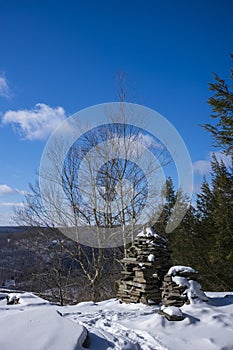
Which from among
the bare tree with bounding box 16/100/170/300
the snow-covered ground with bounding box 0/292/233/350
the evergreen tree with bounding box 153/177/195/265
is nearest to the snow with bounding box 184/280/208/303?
the snow-covered ground with bounding box 0/292/233/350

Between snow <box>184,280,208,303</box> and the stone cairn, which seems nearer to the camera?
snow <box>184,280,208,303</box>

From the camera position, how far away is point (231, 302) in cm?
579

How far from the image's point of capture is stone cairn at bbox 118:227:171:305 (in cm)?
665

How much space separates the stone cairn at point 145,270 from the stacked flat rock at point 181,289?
69cm

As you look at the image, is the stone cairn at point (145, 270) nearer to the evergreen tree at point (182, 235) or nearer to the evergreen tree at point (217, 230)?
the evergreen tree at point (217, 230)

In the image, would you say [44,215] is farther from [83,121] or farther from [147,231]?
[147,231]

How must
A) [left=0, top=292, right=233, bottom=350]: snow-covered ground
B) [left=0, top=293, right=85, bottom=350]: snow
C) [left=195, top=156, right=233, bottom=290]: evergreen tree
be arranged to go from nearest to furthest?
1. [left=0, top=293, right=85, bottom=350]: snow
2. [left=0, top=292, right=233, bottom=350]: snow-covered ground
3. [left=195, top=156, right=233, bottom=290]: evergreen tree

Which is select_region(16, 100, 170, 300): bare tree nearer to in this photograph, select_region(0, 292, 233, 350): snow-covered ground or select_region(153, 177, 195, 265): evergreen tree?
select_region(153, 177, 195, 265): evergreen tree

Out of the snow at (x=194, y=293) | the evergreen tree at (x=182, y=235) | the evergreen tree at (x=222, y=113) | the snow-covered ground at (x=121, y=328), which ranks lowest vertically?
the snow-covered ground at (x=121, y=328)

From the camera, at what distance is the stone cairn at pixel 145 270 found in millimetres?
6652

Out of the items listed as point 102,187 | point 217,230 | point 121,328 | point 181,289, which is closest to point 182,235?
point 217,230

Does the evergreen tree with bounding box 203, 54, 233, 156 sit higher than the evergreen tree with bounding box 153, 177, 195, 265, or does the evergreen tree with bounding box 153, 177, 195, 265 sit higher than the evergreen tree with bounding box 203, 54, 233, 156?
the evergreen tree with bounding box 203, 54, 233, 156

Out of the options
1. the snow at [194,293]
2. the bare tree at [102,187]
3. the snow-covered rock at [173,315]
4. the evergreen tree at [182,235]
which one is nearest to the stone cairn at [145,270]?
the snow at [194,293]

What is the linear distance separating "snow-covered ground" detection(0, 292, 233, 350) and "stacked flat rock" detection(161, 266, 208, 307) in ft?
0.76
